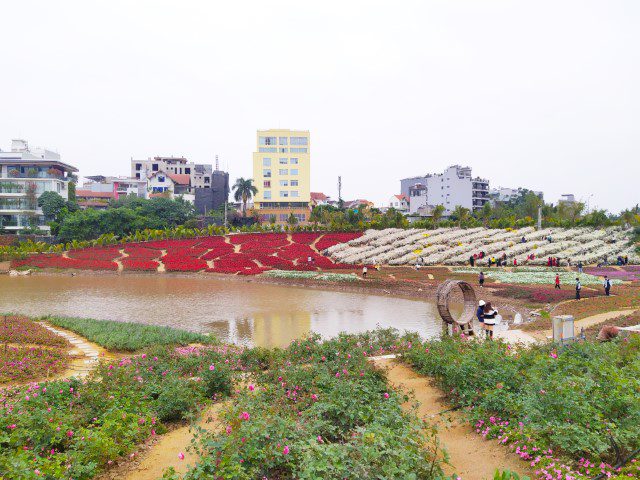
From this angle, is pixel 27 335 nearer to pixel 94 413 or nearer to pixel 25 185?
pixel 94 413

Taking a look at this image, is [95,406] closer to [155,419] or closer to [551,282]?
[155,419]

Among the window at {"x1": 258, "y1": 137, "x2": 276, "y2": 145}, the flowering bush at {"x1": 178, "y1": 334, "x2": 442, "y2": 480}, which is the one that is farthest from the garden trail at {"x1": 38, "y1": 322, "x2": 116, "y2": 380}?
the window at {"x1": 258, "y1": 137, "x2": 276, "y2": 145}

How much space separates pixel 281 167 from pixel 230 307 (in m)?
62.0

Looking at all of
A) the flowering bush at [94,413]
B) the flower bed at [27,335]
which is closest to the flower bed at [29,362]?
the flower bed at [27,335]

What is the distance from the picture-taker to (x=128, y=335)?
54.1ft

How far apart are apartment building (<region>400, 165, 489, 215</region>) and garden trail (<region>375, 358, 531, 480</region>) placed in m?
93.6

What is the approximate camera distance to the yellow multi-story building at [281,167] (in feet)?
284

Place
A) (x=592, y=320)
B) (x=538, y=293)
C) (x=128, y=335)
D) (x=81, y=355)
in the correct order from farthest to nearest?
(x=538, y=293) → (x=592, y=320) → (x=128, y=335) → (x=81, y=355)

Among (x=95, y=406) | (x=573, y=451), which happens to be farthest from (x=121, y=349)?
(x=573, y=451)

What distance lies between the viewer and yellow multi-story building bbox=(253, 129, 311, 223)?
86500 mm

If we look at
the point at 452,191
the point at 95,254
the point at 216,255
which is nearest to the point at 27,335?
the point at 216,255

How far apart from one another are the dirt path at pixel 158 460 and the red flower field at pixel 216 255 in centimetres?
3598

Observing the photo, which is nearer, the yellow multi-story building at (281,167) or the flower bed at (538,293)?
the flower bed at (538,293)

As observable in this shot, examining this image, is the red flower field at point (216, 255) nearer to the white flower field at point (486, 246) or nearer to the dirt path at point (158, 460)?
the white flower field at point (486, 246)
